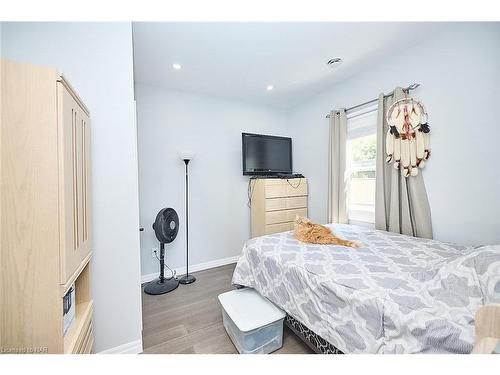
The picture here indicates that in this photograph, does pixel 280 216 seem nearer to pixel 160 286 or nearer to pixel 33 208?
pixel 160 286

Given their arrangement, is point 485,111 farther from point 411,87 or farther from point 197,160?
point 197,160

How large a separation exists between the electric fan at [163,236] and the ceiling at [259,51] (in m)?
1.71

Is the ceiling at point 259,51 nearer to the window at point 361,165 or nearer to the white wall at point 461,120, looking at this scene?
the white wall at point 461,120

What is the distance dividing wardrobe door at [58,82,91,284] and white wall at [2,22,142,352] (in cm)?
14

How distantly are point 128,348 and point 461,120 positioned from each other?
3.30 metres

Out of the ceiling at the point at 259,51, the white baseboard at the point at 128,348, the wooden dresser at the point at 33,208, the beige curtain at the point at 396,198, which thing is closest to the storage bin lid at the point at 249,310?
the white baseboard at the point at 128,348

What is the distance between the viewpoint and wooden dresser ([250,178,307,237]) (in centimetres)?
302

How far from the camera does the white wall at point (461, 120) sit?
167 cm

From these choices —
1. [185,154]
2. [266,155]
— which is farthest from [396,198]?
[185,154]

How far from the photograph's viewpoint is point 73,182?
0.98 m

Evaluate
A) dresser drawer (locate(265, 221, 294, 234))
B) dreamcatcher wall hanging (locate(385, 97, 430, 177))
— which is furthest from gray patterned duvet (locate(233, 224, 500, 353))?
dresser drawer (locate(265, 221, 294, 234))

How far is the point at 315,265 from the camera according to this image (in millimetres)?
Result: 1427

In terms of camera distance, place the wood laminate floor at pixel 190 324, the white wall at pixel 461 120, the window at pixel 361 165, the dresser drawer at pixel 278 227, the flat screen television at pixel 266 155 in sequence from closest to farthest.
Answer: the wood laminate floor at pixel 190 324 < the white wall at pixel 461 120 < the window at pixel 361 165 < the dresser drawer at pixel 278 227 < the flat screen television at pixel 266 155
